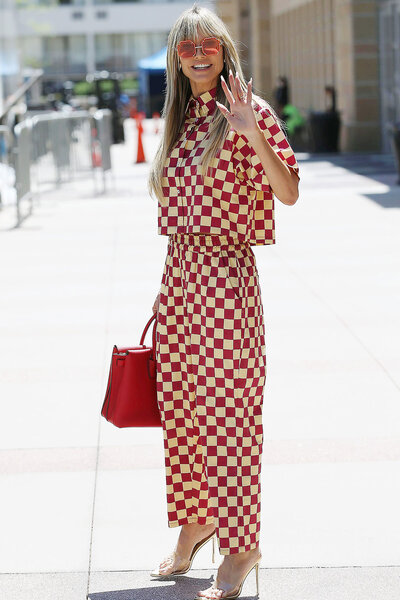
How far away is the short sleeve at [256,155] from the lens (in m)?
3.60

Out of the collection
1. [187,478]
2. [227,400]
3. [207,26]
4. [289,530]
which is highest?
[207,26]

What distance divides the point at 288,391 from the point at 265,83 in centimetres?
3907

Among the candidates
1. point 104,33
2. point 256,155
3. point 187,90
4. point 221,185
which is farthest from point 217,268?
point 104,33

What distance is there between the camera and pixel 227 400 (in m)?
3.73

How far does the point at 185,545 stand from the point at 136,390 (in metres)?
0.56

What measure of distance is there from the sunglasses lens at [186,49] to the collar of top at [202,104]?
0.46ft

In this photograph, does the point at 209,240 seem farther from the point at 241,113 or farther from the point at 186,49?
the point at 186,49

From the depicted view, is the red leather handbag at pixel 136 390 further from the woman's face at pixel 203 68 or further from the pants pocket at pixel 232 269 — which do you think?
the woman's face at pixel 203 68

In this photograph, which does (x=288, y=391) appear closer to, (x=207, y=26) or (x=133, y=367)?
(x=133, y=367)

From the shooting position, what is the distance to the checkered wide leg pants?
146 inches

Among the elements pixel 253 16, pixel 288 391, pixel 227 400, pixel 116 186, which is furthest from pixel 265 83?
pixel 227 400

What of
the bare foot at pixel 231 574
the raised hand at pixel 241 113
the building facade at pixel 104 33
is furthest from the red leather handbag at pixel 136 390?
the building facade at pixel 104 33

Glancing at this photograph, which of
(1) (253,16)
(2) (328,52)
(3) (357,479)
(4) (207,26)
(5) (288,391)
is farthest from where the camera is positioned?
(1) (253,16)

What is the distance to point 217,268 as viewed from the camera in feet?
12.1
